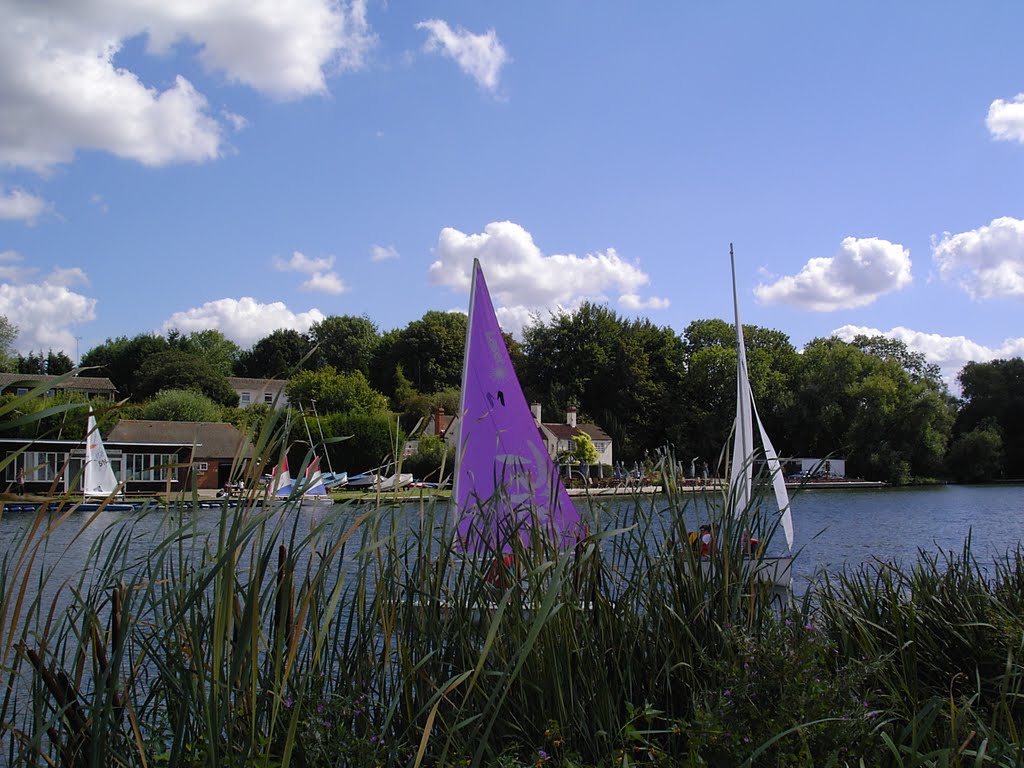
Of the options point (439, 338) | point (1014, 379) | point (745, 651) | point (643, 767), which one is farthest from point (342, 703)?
point (1014, 379)

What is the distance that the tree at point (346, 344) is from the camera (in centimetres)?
8581

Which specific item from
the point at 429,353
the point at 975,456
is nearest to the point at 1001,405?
the point at 975,456

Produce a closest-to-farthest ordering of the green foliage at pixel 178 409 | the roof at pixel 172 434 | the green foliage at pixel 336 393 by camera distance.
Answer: the roof at pixel 172 434 < the green foliage at pixel 178 409 < the green foliage at pixel 336 393

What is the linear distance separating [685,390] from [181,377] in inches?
1463

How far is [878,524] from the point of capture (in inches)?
1286

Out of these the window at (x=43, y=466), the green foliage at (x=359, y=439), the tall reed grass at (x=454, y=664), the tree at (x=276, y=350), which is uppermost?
the tree at (x=276, y=350)

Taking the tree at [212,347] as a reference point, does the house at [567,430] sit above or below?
below

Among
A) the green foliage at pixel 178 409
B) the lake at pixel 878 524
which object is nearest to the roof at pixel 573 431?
the lake at pixel 878 524

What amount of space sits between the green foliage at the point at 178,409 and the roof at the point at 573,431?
21030 millimetres

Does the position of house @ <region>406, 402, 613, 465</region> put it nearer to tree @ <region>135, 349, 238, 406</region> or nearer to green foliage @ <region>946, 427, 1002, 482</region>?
tree @ <region>135, 349, 238, 406</region>

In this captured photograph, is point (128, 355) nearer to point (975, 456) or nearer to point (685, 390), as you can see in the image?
point (685, 390)

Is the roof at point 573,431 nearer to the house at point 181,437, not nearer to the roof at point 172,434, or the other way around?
the roof at point 172,434

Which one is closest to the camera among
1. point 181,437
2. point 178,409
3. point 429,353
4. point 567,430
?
point 181,437

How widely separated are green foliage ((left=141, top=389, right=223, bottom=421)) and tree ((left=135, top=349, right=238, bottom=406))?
7.29 m
